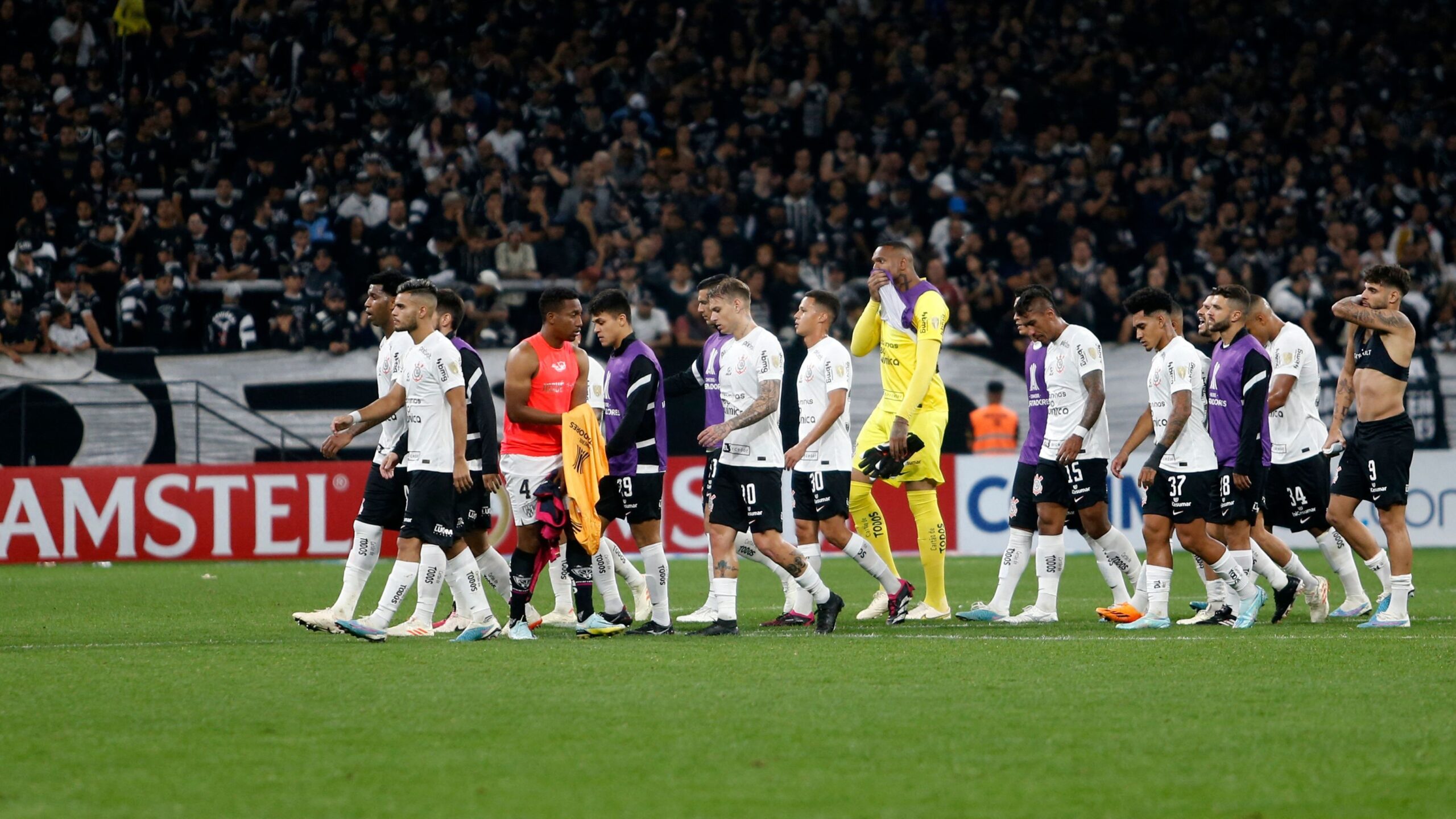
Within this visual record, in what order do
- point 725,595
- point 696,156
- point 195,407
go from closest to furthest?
point 725,595
point 195,407
point 696,156

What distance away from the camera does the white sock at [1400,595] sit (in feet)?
33.2

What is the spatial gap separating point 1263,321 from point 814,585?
4.29 metres

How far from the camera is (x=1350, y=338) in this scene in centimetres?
1087

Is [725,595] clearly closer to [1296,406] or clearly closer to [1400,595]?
[1400,595]

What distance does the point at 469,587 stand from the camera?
32.4ft

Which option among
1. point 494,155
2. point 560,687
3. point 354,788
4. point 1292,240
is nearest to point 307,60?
point 494,155

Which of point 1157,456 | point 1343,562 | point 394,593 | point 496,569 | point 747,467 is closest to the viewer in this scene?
point 394,593

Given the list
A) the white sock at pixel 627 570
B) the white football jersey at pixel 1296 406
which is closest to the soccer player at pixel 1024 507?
the white football jersey at pixel 1296 406

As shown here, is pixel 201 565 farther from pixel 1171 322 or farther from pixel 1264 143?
pixel 1264 143

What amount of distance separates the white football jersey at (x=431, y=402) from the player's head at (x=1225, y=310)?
486 cm

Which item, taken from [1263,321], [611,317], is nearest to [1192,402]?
[1263,321]

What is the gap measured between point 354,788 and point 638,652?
12.3 ft

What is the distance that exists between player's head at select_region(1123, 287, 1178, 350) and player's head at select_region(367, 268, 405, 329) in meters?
4.72

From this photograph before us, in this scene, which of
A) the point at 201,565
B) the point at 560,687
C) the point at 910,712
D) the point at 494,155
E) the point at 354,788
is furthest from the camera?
the point at 494,155
